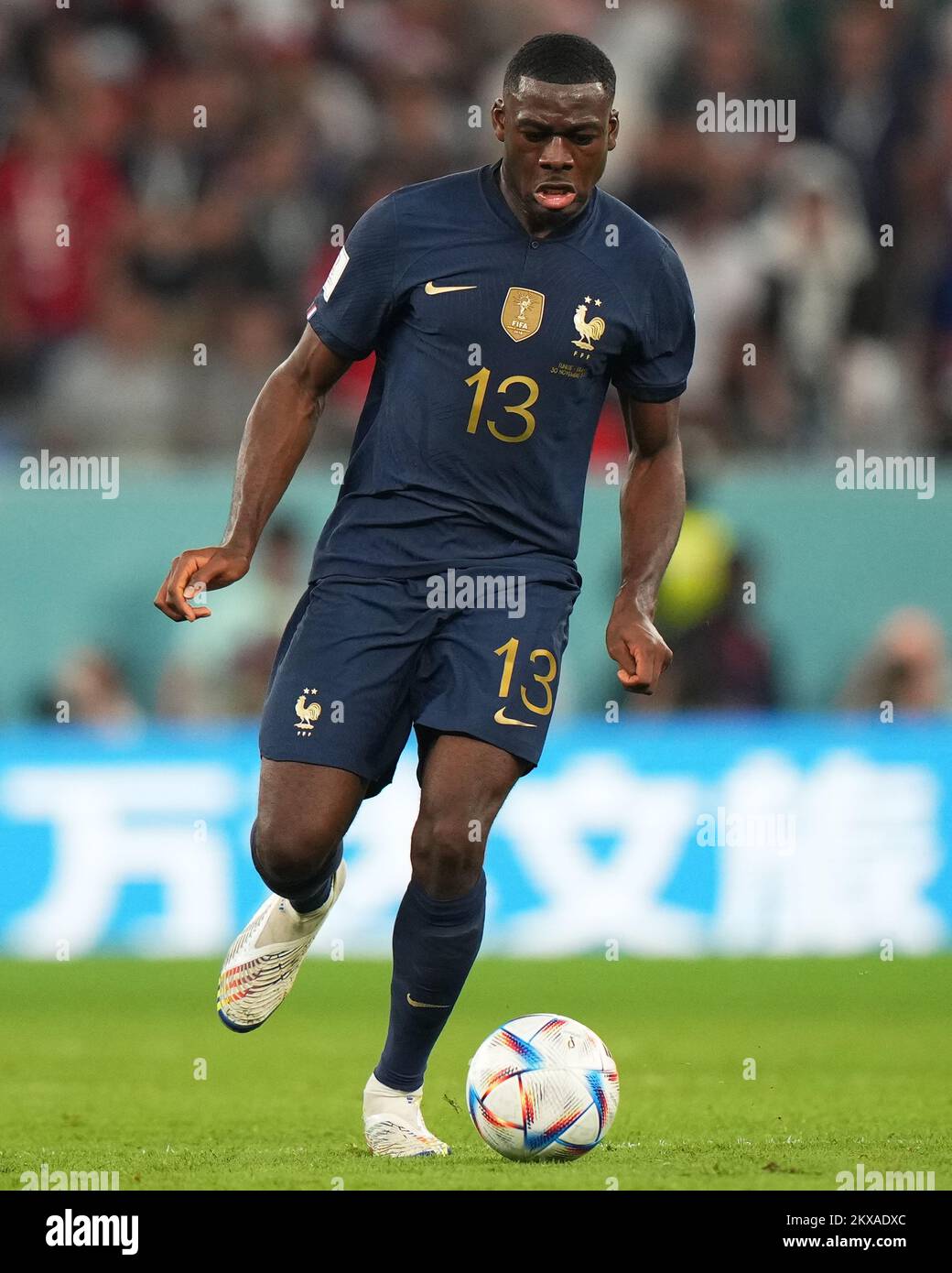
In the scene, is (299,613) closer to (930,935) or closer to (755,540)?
(930,935)

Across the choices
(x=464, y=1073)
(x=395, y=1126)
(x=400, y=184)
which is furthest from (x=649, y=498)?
(x=400, y=184)

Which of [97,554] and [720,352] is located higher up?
[720,352]

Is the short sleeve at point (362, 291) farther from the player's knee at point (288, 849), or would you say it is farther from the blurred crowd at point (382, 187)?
the blurred crowd at point (382, 187)

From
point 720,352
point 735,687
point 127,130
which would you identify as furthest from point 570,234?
point 127,130

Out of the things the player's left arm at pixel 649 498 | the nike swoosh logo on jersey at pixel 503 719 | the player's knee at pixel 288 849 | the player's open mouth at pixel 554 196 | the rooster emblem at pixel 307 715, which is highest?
the player's open mouth at pixel 554 196

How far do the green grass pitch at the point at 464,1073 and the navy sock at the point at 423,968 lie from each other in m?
0.25

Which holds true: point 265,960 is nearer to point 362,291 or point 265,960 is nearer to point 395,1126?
point 395,1126

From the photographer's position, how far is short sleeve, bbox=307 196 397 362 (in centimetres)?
532

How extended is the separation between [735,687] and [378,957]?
2323 mm

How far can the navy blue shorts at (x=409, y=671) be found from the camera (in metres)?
5.18

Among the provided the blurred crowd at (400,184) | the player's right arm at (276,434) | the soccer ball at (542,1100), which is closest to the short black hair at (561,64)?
the player's right arm at (276,434)

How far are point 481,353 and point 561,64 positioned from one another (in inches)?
27.4

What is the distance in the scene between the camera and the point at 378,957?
969 centimetres

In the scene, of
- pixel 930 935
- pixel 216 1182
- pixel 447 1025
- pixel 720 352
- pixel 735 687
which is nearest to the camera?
pixel 216 1182
